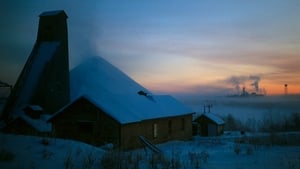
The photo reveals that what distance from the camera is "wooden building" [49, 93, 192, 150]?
74.3ft

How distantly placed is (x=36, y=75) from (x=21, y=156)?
100 ft

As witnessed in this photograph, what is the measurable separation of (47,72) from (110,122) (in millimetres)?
17242

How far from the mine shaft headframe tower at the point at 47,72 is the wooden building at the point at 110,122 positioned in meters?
11.9

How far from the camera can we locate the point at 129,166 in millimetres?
8242

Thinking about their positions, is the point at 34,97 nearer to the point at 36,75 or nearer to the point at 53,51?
the point at 36,75

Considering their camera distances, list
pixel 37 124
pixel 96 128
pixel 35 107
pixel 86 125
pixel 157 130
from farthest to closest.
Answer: pixel 35 107
pixel 37 124
pixel 157 130
pixel 86 125
pixel 96 128

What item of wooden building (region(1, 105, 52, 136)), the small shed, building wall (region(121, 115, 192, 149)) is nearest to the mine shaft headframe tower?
wooden building (region(1, 105, 52, 136))

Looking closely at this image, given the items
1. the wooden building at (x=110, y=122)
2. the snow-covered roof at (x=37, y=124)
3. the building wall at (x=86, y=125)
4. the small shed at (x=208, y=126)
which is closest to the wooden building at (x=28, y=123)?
the snow-covered roof at (x=37, y=124)

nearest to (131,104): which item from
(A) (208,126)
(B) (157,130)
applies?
(B) (157,130)

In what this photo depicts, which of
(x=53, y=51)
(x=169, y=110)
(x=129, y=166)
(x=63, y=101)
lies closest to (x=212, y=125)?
(x=169, y=110)

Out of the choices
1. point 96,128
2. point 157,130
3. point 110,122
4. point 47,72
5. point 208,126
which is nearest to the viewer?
point 110,122

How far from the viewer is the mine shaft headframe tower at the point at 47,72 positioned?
35969 millimetres

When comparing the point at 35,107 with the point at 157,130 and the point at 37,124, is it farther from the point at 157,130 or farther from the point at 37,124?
the point at 157,130

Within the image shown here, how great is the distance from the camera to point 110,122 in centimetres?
2283
